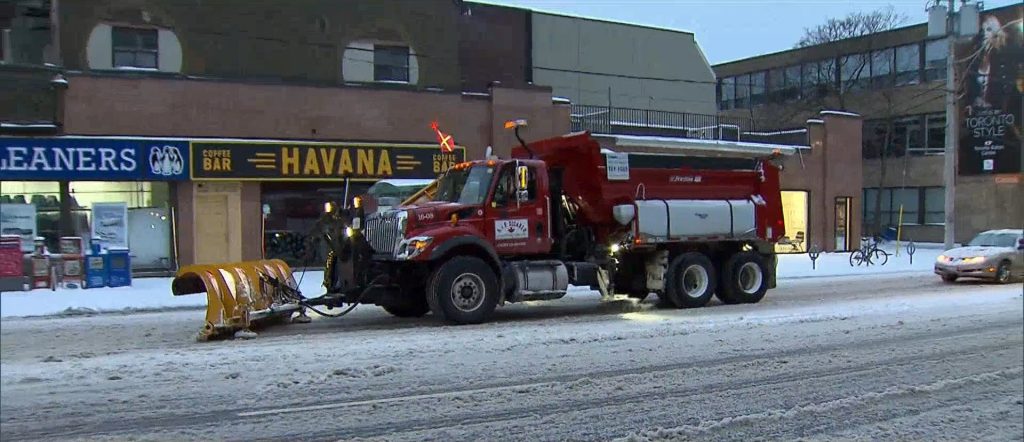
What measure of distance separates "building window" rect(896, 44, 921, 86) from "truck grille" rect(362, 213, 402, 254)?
2524cm

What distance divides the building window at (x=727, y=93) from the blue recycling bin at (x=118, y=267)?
1526 inches

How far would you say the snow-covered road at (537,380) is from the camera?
576 centimetres

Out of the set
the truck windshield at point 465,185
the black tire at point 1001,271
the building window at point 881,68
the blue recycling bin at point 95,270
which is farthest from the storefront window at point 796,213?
the blue recycling bin at point 95,270

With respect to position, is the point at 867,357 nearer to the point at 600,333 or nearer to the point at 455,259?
the point at 600,333

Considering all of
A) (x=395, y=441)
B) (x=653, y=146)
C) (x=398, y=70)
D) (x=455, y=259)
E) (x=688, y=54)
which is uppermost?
(x=688, y=54)

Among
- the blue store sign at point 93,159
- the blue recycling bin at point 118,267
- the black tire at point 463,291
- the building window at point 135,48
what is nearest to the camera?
the black tire at point 463,291

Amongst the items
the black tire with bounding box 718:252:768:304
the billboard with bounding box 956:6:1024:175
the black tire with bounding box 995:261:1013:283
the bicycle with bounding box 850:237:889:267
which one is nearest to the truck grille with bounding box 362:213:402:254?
the black tire with bounding box 718:252:768:304

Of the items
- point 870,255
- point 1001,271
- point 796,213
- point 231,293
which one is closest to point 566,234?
point 231,293

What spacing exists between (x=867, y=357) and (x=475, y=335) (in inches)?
183

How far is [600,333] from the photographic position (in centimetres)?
1039

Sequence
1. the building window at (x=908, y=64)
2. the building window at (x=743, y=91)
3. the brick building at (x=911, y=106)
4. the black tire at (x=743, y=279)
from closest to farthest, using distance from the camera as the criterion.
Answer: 1. the brick building at (x=911, y=106)
2. the black tire at (x=743, y=279)
3. the building window at (x=908, y=64)
4. the building window at (x=743, y=91)

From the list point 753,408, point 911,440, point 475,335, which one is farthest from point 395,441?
point 475,335

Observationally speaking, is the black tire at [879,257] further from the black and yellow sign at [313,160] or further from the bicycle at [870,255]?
the black and yellow sign at [313,160]

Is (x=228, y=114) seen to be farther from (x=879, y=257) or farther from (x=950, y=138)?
(x=879, y=257)
